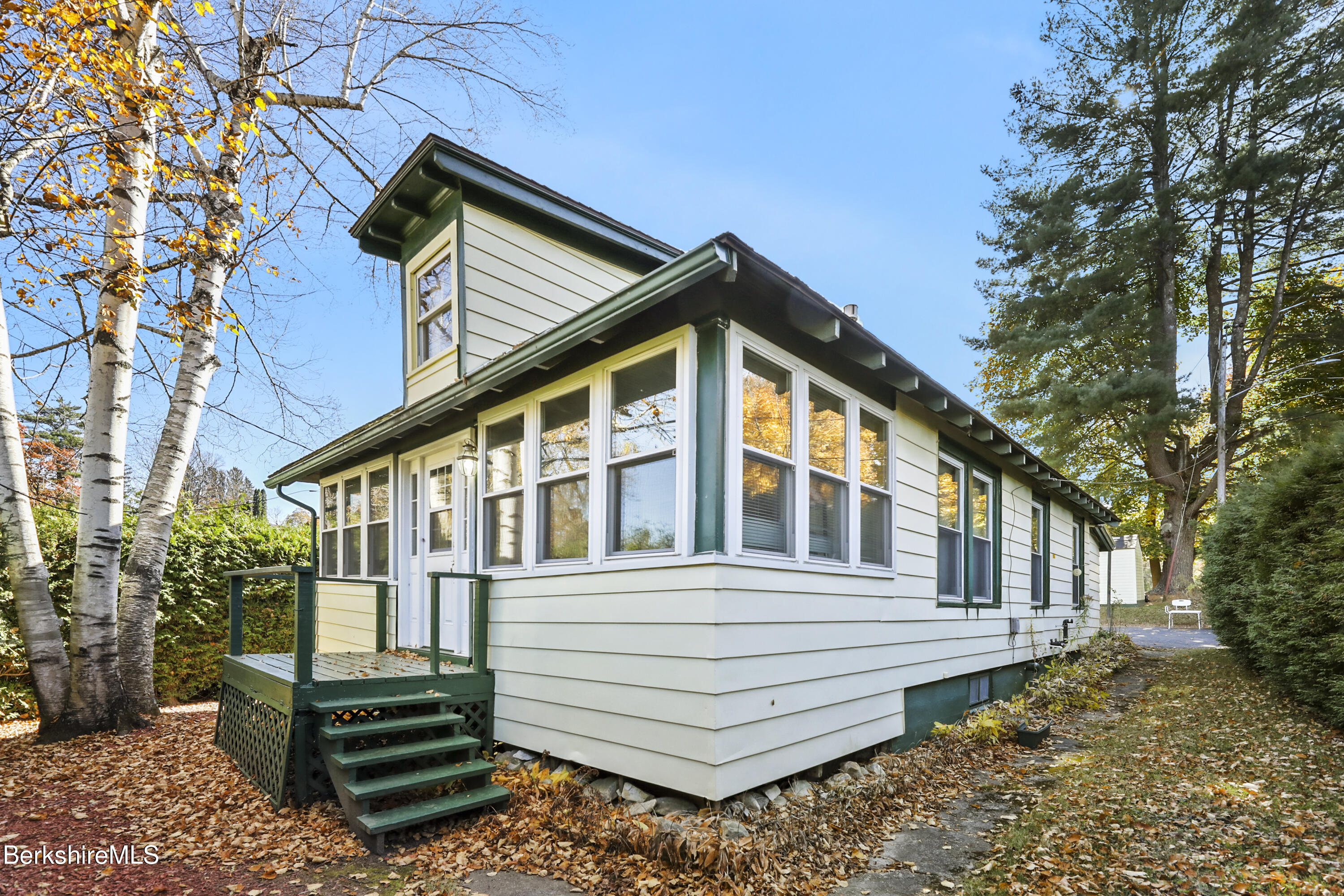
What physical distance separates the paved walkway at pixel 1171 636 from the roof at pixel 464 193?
13.9 m

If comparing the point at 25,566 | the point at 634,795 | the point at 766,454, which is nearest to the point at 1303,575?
the point at 766,454

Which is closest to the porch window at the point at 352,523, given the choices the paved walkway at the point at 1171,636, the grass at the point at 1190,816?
the grass at the point at 1190,816

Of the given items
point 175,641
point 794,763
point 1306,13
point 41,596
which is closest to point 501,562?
point 794,763

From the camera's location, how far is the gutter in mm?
3895

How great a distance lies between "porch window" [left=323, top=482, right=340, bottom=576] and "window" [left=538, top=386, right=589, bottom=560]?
208 inches

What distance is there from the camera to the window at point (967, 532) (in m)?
7.21

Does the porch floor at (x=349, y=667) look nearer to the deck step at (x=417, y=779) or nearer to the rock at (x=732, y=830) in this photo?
the deck step at (x=417, y=779)

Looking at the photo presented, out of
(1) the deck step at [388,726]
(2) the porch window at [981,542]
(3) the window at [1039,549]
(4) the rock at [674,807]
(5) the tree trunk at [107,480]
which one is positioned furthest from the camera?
(3) the window at [1039,549]

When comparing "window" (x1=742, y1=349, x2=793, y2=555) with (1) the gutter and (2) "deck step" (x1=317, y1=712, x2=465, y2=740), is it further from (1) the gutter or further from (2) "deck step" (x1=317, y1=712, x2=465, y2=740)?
(2) "deck step" (x1=317, y1=712, x2=465, y2=740)

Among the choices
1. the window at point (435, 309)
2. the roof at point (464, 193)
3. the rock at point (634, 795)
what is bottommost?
the rock at point (634, 795)

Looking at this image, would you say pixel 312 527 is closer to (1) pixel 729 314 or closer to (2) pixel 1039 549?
(1) pixel 729 314

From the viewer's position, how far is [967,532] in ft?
24.7

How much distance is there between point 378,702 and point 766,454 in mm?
3211

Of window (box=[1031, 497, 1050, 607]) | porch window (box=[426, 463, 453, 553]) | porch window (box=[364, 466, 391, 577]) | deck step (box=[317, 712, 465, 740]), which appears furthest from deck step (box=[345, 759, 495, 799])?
window (box=[1031, 497, 1050, 607])
